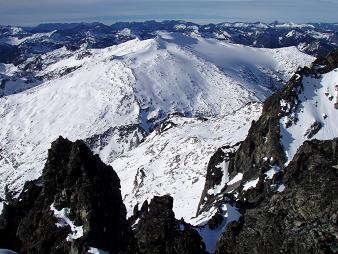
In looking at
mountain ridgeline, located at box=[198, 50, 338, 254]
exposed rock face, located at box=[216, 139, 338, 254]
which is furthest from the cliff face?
mountain ridgeline, located at box=[198, 50, 338, 254]

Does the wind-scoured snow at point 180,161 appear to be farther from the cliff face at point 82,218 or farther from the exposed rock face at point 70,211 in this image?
the cliff face at point 82,218

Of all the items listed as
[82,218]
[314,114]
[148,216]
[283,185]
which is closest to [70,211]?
[82,218]

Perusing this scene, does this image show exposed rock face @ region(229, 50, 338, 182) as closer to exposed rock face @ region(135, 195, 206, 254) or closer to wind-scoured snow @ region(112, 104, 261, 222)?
wind-scoured snow @ region(112, 104, 261, 222)

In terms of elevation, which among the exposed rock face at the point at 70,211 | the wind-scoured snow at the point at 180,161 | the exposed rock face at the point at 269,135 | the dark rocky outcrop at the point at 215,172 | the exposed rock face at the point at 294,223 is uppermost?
the exposed rock face at the point at 294,223

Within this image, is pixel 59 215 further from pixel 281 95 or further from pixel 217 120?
pixel 217 120

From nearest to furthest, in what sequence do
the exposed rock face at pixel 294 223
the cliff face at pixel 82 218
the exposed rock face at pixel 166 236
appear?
the exposed rock face at pixel 294 223, the exposed rock face at pixel 166 236, the cliff face at pixel 82 218

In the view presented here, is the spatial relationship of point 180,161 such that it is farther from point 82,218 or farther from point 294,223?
point 294,223

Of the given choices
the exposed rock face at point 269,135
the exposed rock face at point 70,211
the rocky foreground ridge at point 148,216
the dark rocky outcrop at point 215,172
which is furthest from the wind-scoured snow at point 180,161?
the exposed rock face at point 70,211
